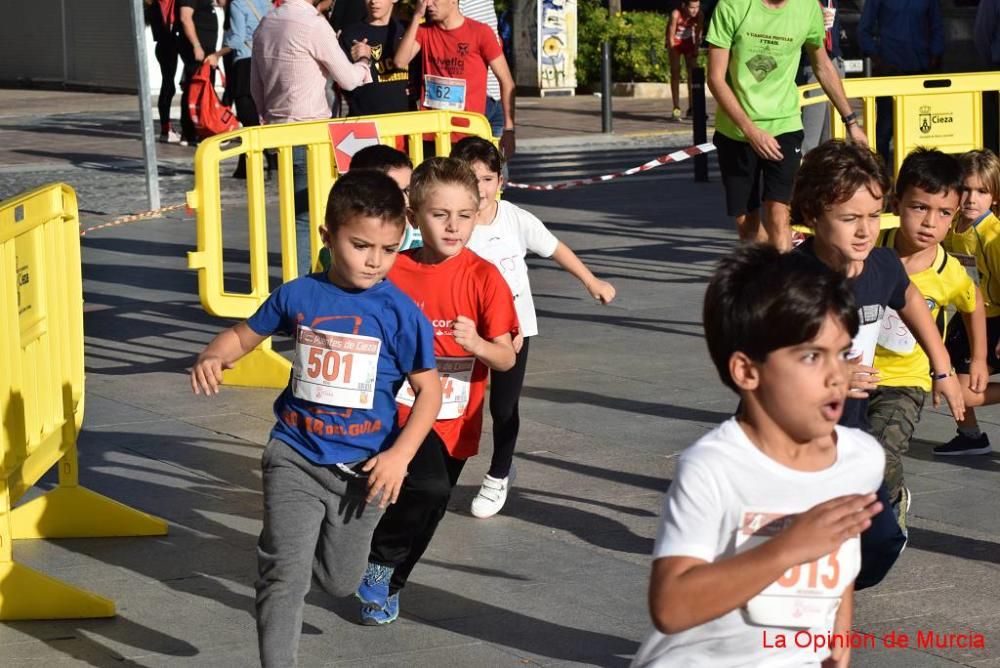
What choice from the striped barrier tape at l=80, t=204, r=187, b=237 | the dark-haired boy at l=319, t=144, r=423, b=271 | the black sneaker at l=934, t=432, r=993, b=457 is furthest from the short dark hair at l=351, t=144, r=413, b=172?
the striped barrier tape at l=80, t=204, r=187, b=237

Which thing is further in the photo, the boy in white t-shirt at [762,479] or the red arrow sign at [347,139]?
the red arrow sign at [347,139]

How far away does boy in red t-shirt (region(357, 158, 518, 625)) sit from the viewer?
5.03 metres

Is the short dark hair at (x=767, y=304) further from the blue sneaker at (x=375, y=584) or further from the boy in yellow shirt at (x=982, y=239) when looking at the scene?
the boy in yellow shirt at (x=982, y=239)

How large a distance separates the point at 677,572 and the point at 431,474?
7.38 ft

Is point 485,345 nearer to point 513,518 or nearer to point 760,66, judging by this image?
point 513,518

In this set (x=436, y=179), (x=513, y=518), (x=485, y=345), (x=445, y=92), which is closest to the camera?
(x=485, y=345)

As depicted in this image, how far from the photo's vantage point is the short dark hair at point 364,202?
14.7ft

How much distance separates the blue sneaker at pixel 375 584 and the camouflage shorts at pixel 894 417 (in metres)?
1.56

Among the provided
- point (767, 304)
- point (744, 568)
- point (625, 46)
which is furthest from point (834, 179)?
point (625, 46)

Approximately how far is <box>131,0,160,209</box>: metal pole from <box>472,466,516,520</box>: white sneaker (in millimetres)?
8600

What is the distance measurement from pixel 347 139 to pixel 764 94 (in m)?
2.25

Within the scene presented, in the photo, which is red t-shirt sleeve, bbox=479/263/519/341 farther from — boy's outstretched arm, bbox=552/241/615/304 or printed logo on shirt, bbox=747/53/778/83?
printed logo on shirt, bbox=747/53/778/83

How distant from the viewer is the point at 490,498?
6.30 metres

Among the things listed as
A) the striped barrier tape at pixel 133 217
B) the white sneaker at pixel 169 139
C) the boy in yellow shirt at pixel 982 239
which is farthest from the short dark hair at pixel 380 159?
the white sneaker at pixel 169 139
